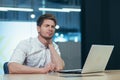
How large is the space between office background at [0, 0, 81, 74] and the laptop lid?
240 centimetres

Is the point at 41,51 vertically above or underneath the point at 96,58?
underneath

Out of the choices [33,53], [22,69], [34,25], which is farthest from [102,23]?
[22,69]

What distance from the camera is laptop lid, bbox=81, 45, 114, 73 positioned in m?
2.27

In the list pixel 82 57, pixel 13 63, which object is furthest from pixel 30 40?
pixel 82 57

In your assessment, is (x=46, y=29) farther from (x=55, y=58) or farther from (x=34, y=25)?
(x=34, y=25)

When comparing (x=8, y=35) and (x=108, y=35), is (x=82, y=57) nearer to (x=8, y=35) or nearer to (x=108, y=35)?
(x=108, y=35)

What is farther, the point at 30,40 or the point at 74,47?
the point at 74,47

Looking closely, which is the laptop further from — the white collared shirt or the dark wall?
the dark wall

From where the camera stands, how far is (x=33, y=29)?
500 centimetres

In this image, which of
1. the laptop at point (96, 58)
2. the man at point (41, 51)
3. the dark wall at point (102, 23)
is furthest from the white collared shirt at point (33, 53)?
the dark wall at point (102, 23)

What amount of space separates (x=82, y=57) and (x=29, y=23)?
3.65ft

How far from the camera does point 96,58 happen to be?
2.33 metres

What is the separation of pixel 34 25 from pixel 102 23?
118 centimetres

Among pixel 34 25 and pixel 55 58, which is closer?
pixel 55 58
